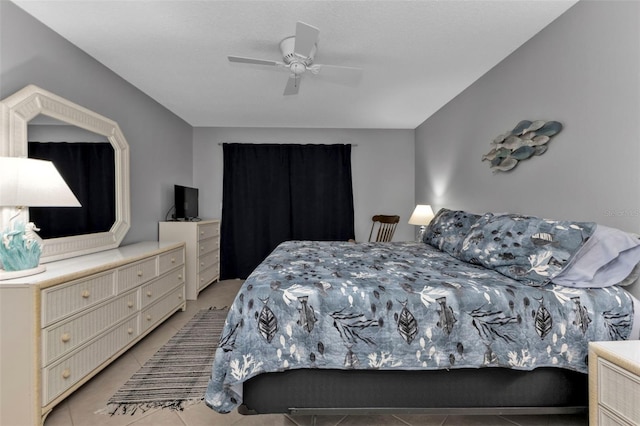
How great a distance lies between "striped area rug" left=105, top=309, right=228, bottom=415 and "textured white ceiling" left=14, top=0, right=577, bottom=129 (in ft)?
7.85

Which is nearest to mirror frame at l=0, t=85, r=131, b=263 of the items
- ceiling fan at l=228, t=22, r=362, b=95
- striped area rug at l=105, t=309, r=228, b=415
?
striped area rug at l=105, t=309, r=228, b=415

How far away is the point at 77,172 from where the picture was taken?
82.9 inches

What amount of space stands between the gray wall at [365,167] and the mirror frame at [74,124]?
1.71m

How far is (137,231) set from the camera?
2982 millimetres

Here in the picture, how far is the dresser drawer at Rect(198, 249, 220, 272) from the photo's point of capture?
3.49 meters

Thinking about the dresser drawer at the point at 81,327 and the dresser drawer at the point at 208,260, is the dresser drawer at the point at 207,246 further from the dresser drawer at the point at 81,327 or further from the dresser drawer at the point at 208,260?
the dresser drawer at the point at 81,327

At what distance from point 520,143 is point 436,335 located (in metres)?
1.73

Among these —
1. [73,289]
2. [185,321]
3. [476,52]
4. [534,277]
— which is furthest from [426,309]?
[185,321]

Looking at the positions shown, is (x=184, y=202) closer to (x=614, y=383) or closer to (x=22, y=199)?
(x=22, y=199)

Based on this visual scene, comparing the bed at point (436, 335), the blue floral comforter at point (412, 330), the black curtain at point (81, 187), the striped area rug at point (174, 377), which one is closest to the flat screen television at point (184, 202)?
the black curtain at point (81, 187)

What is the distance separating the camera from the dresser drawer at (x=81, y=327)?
1.44 meters

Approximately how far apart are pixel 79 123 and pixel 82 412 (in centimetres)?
197

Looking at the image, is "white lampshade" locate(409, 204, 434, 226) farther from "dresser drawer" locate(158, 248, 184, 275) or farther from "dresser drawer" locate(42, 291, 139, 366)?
"dresser drawer" locate(42, 291, 139, 366)

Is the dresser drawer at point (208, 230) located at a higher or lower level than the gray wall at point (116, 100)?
lower
